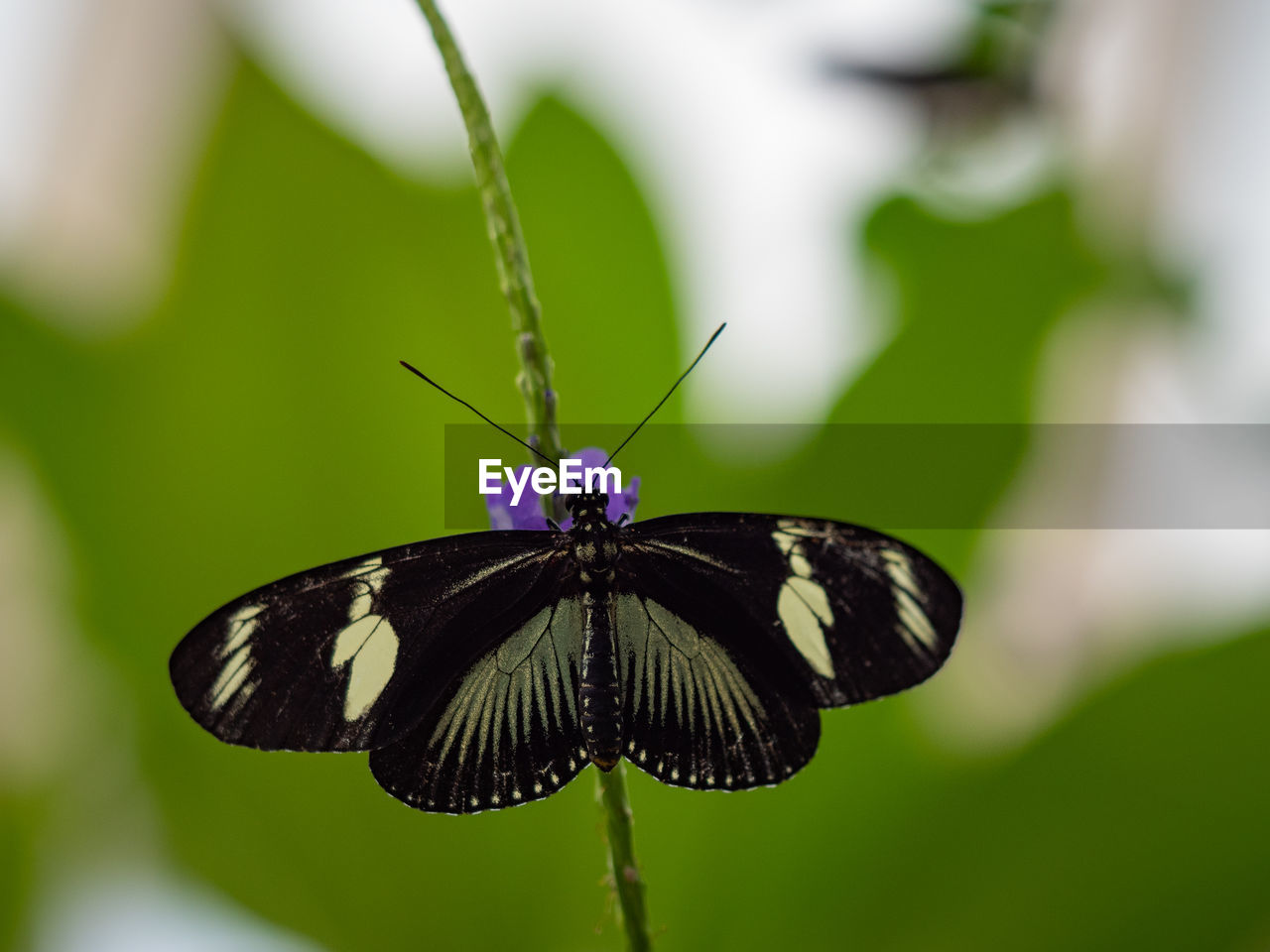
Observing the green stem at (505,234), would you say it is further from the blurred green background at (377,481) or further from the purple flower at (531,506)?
the blurred green background at (377,481)

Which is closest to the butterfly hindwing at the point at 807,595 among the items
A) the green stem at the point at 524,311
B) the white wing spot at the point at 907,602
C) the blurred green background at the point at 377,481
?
the white wing spot at the point at 907,602

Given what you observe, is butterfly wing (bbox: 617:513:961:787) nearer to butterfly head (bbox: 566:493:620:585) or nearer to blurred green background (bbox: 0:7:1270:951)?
butterfly head (bbox: 566:493:620:585)

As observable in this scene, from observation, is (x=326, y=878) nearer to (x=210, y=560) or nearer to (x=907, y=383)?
(x=210, y=560)

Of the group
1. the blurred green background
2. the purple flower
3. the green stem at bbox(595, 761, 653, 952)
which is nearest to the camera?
the green stem at bbox(595, 761, 653, 952)

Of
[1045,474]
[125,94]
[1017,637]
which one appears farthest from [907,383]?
[125,94]

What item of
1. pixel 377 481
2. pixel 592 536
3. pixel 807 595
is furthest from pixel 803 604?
pixel 377 481

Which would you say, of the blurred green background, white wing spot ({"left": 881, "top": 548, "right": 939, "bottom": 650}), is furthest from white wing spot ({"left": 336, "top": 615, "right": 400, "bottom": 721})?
the blurred green background
